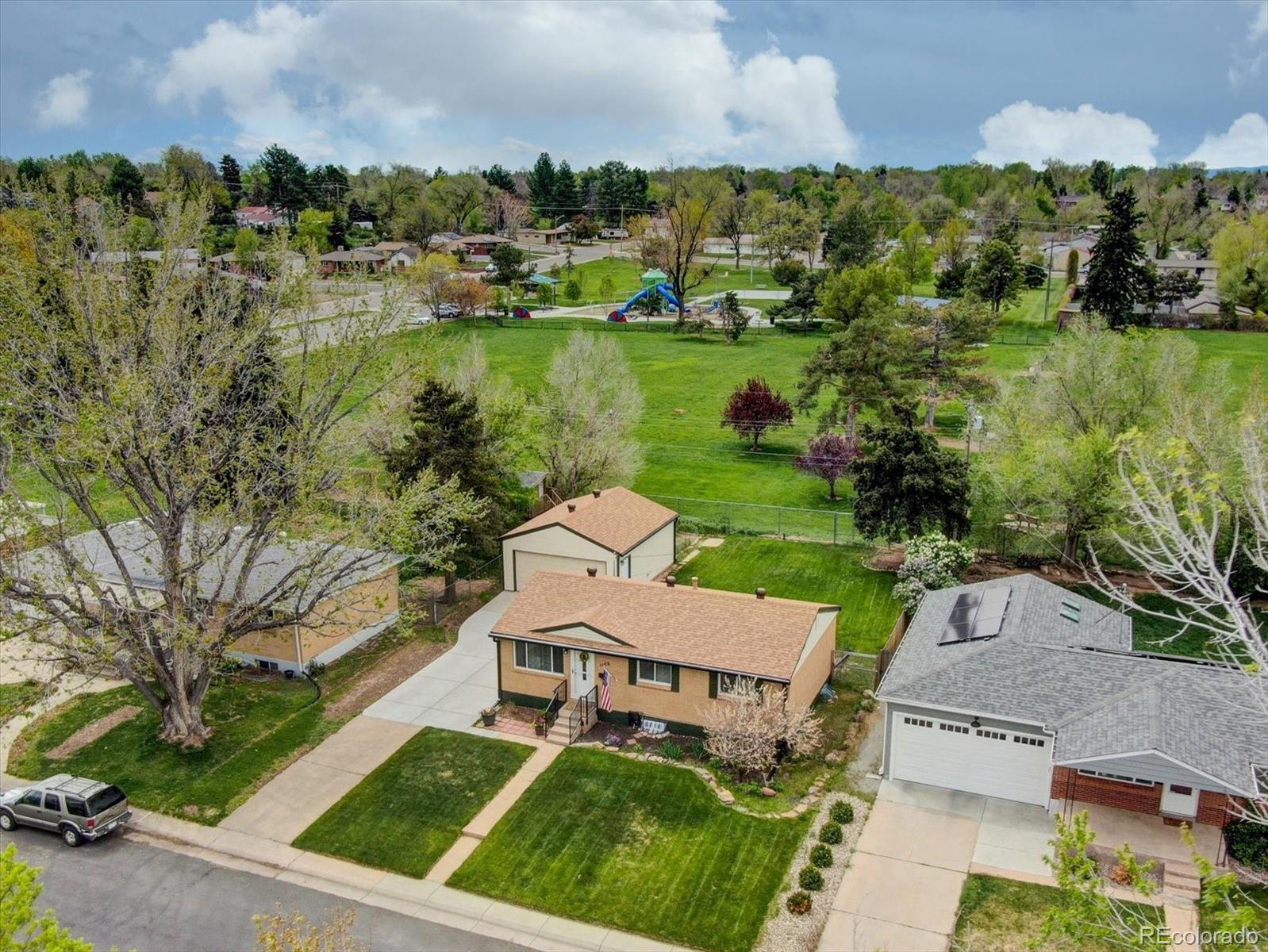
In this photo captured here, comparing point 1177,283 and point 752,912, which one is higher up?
point 1177,283

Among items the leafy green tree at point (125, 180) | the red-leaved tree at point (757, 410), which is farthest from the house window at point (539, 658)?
the leafy green tree at point (125, 180)

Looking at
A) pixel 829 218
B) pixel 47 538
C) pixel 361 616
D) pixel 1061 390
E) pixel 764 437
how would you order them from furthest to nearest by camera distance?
pixel 829 218, pixel 764 437, pixel 1061 390, pixel 361 616, pixel 47 538

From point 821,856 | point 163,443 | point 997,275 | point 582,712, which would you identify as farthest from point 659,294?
point 821,856

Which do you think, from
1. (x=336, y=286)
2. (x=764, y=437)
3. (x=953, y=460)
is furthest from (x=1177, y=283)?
(x=336, y=286)

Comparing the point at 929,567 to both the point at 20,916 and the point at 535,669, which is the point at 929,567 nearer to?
the point at 535,669

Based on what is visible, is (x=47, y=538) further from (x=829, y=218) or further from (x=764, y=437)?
(x=829, y=218)

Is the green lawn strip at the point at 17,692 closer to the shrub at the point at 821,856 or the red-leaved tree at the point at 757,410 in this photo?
the shrub at the point at 821,856
